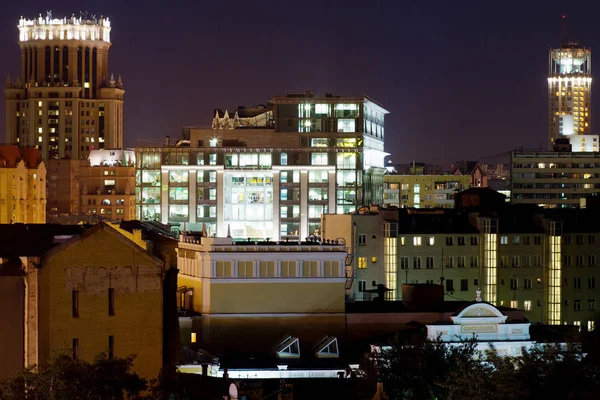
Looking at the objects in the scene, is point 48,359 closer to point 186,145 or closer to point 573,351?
point 573,351

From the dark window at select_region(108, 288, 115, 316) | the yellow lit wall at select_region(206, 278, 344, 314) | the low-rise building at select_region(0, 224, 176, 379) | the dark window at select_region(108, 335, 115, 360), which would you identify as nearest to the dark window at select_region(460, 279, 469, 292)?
the yellow lit wall at select_region(206, 278, 344, 314)

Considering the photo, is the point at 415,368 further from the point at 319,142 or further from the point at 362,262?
the point at 319,142

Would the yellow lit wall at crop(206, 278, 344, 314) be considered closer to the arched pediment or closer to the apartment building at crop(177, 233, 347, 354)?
the apartment building at crop(177, 233, 347, 354)

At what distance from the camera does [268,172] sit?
6860 inches

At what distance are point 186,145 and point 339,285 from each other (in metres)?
93.4

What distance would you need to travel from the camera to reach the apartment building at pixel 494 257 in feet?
355

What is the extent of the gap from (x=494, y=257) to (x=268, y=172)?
68145 millimetres

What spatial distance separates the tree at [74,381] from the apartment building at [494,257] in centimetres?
5262

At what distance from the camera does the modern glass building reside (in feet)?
561

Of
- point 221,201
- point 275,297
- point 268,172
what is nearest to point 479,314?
point 275,297

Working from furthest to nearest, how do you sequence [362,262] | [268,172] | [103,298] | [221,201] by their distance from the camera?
[268,172]
[221,201]
[362,262]
[103,298]

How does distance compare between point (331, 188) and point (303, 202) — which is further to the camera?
point (331, 188)

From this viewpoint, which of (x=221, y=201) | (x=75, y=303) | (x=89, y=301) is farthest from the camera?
(x=221, y=201)

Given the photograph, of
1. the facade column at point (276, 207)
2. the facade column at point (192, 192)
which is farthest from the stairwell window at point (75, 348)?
the facade column at point (192, 192)
